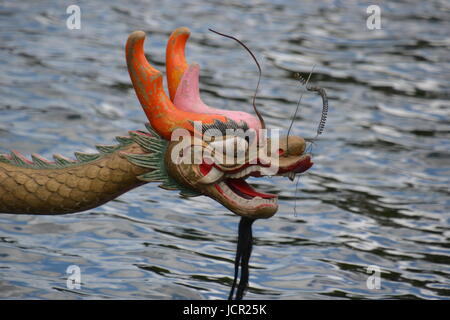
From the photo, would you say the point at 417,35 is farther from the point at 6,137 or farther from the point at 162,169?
the point at 162,169

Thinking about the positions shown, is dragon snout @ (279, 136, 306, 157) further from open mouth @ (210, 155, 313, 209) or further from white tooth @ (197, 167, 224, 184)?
white tooth @ (197, 167, 224, 184)

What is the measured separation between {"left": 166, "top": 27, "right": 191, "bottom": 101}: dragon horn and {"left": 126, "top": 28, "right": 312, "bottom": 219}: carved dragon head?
244mm

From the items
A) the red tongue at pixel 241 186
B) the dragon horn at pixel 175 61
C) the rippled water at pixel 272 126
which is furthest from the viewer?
the rippled water at pixel 272 126

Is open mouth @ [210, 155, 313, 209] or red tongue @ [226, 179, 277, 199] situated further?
red tongue @ [226, 179, 277, 199]

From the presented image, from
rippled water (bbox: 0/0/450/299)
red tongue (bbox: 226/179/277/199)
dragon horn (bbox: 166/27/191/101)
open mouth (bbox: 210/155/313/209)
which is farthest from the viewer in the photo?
rippled water (bbox: 0/0/450/299)

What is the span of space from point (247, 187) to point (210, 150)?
0.25 metres

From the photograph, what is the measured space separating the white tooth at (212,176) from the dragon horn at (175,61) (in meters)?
0.52

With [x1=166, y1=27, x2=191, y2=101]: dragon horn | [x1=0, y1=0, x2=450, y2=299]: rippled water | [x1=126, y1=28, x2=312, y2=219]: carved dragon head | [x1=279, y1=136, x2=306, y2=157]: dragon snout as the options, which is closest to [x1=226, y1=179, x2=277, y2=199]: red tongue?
[x1=126, y1=28, x2=312, y2=219]: carved dragon head

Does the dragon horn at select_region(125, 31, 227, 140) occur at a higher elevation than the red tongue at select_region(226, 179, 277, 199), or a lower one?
higher

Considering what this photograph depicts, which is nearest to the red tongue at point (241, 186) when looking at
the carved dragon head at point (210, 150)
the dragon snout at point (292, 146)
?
the carved dragon head at point (210, 150)

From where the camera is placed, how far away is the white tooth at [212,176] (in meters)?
4.08

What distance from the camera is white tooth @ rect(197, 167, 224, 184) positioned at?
13.4 ft

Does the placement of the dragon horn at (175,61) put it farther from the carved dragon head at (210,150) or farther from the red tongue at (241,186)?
the red tongue at (241,186)

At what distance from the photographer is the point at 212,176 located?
409 centimetres
